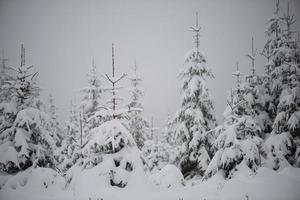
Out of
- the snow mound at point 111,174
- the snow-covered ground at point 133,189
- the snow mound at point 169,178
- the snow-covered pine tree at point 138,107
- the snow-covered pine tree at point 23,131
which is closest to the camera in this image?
the snow-covered ground at point 133,189

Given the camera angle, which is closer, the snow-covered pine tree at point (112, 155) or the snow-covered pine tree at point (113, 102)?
the snow-covered pine tree at point (112, 155)

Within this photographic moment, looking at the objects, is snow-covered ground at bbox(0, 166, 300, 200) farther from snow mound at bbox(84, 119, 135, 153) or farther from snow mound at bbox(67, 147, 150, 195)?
snow mound at bbox(84, 119, 135, 153)

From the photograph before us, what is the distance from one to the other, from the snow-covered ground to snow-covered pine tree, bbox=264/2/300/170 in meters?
4.38

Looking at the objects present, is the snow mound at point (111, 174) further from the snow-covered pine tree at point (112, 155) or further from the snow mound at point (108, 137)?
the snow mound at point (108, 137)

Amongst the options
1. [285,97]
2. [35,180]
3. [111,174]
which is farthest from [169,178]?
[285,97]

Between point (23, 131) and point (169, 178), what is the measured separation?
7.23 metres

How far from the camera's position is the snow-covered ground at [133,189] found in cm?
969

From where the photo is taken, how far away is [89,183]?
34.3ft

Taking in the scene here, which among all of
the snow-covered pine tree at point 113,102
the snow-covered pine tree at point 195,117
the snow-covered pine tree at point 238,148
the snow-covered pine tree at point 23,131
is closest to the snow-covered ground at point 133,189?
the snow-covered pine tree at point 23,131

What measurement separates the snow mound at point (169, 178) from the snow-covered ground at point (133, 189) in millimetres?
81

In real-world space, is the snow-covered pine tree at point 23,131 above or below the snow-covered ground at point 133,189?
above

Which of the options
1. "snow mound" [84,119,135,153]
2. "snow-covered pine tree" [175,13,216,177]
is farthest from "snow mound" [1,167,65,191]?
"snow-covered pine tree" [175,13,216,177]

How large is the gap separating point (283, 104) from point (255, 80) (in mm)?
3276

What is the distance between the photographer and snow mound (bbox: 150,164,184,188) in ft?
39.1
